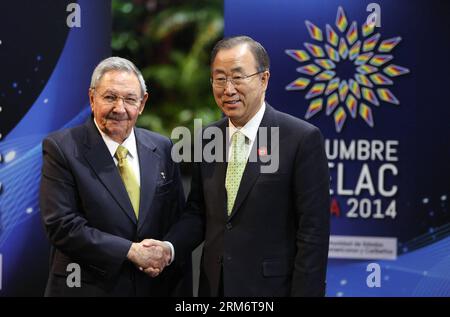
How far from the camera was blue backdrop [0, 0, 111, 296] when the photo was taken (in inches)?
173

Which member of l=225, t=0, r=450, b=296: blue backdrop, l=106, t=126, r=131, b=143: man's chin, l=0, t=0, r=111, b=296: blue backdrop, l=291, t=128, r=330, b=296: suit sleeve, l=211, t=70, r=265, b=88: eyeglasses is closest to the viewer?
l=291, t=128, r=330, b=296: suit sleeve

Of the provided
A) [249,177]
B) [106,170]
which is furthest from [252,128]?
[106,170]

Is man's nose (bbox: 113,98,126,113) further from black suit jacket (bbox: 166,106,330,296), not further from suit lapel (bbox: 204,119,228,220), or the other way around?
black suit jacket (bbox: 166,106,330,296)

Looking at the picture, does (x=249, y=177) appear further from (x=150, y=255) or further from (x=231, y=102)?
(x=150, y=255)

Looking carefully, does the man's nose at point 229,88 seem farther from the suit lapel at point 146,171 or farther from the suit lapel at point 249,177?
the suit lapel at point 146,171

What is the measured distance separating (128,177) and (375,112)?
80.4 inches

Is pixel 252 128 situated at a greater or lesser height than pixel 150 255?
greater

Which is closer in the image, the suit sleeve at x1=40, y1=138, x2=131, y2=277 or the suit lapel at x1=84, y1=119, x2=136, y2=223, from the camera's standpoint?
the suit sleeve at x1=40, y1=138, x2=131, y2=277

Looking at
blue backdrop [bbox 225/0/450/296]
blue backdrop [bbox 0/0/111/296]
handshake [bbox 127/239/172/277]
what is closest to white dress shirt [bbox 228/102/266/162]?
handshake [bbox 127/239/172/277]

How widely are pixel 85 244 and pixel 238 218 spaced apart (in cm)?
72

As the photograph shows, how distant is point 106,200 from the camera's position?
317 centimetres

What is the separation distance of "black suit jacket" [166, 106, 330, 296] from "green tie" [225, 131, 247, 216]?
0.04 meters

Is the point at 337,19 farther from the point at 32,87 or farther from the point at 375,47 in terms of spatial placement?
the point at 32,87

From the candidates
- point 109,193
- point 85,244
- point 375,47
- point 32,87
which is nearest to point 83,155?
point 109,193
